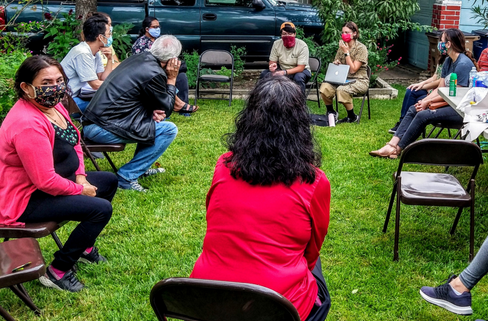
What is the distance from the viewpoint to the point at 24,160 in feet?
9.50

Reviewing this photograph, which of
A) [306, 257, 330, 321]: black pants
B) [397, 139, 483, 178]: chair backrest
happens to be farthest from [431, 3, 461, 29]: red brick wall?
[306, 257, 330, 321]: black pants

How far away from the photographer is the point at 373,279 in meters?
3.43

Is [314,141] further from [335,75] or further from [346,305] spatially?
[335,75]

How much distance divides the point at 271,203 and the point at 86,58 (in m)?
3.82

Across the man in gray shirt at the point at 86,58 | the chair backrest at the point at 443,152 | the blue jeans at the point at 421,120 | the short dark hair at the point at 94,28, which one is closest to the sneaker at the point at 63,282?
the chair backrest at the point at 443,152

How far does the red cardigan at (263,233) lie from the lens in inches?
78.9

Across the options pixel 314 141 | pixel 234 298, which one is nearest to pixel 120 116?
pixel 314 141

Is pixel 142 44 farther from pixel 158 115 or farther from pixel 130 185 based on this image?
pixel 130 185

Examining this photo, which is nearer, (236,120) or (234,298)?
(234,298)

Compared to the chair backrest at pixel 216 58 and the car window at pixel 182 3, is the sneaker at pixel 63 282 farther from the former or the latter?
the car window at pixel 182 3

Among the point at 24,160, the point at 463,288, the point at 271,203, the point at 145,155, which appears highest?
the point at 271,203

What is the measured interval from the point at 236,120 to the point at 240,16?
24.3 feet

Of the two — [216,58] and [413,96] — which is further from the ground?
[216,58]

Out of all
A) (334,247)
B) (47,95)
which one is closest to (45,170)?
(47,95)
